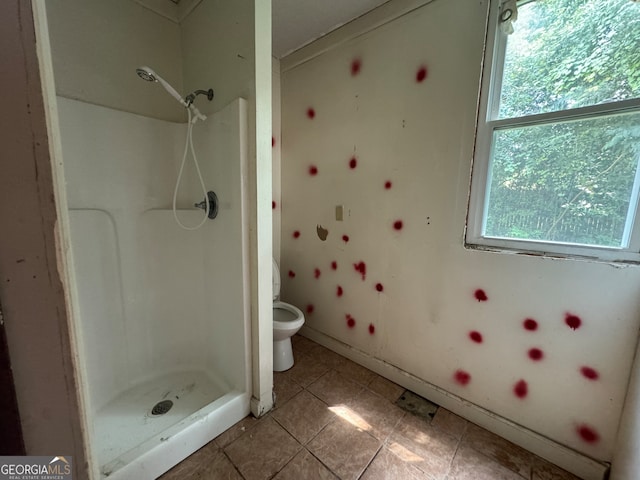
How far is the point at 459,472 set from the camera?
1.12 meters

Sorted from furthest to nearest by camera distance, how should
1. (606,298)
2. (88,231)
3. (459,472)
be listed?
(88,231)
(459,472)
(606,298)

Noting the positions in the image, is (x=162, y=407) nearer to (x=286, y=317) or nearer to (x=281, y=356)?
(x=281, y=356)

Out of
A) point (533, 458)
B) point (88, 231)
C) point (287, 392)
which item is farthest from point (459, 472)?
point (88, 231)

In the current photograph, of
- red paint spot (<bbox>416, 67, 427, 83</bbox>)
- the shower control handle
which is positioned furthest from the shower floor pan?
red paint spot (<bbox>416, 67, 427, 83</bbox>)

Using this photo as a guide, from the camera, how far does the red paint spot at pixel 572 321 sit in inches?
42.2

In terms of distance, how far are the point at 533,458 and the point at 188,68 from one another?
→ 2825 mm

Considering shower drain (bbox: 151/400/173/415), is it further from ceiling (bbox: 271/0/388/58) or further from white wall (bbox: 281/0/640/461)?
ceiling (bbox: 271/0/388/58)

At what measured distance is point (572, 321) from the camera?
42.6 inches

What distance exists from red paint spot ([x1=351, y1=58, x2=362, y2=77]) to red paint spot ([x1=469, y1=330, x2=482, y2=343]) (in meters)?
1.70

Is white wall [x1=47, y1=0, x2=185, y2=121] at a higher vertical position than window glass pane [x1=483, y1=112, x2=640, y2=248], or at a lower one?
higher

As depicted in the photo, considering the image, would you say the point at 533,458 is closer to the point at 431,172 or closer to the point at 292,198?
the point at 431,172

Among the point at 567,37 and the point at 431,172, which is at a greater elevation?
the point at 567,37

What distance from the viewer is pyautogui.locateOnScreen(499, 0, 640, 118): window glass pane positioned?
948 mm

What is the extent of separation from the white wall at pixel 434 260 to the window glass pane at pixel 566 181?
0.44 ft
